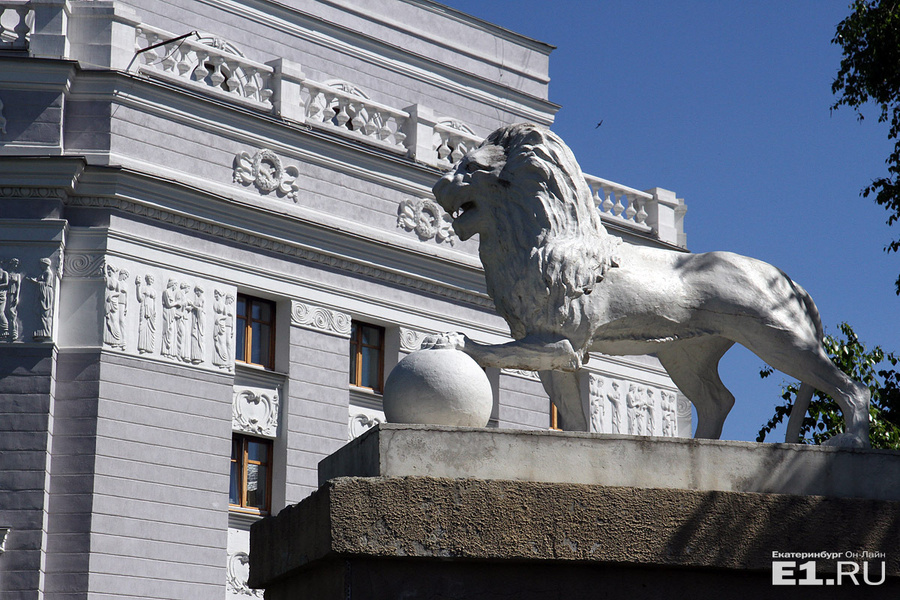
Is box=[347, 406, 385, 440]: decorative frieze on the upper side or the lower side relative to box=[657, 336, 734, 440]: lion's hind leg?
upper

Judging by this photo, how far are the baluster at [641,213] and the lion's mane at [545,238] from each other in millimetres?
18803

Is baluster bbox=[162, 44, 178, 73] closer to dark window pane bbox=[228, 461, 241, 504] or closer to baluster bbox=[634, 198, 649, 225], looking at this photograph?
dark window pane bbox=[228, 461, 241, 504]

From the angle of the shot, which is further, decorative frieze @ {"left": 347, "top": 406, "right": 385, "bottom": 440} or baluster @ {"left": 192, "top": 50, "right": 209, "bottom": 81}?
decorative frieze @ {"left": 347, "top": 406, "right": 385, "bottom": 440}

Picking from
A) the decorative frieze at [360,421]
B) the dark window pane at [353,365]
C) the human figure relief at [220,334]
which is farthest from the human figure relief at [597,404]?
the human figure relief at [220,334]

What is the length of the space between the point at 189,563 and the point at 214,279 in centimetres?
444

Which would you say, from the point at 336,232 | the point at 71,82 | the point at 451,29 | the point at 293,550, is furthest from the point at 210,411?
the point at 293,550

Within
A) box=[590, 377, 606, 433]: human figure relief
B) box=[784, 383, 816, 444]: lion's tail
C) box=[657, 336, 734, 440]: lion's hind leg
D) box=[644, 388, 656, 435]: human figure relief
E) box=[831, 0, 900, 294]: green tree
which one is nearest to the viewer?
box=[784, 383, 816, 444]: lion's tail

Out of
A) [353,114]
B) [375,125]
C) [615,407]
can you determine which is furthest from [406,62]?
[615,407]

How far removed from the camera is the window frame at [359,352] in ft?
75.7

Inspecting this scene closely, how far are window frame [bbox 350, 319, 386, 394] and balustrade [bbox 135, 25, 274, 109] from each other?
4.13 m

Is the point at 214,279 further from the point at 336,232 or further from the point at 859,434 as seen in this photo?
the point at 859,434

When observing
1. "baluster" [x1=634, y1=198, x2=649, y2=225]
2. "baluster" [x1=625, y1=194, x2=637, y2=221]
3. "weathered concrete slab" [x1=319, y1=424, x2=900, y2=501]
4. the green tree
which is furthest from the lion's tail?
"baluster" [x1=634, y1=198, x2=649, y2=225]

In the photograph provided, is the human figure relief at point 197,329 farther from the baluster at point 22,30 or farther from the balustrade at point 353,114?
the baluster at point 22,30

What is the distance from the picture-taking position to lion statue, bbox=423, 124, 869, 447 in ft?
25.6
